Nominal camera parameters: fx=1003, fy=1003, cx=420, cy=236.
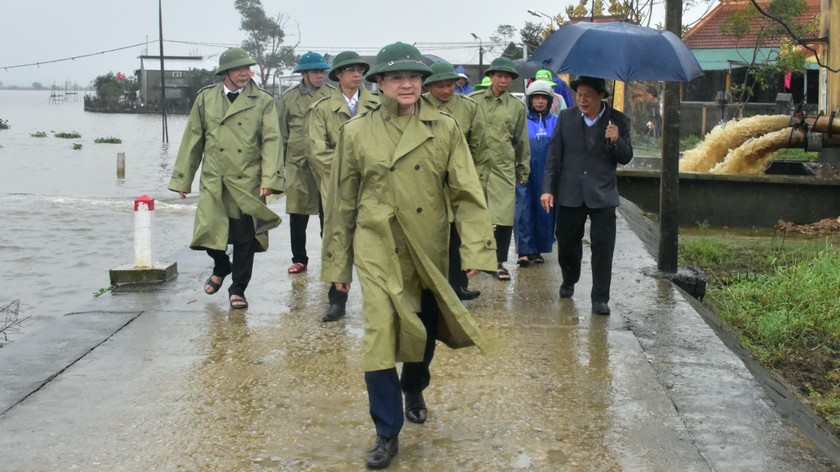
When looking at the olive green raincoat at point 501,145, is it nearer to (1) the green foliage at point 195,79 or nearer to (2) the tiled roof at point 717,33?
(2) the tiled roof at point 717,33

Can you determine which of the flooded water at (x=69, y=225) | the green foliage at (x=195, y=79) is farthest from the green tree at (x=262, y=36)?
the flooded water at (x=69, y=225)

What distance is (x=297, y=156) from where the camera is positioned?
838 cm

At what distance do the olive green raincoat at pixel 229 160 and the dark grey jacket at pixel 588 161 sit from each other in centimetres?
205

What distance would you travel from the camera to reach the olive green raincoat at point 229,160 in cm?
720

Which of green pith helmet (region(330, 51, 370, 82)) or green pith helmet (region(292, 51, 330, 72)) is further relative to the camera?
green pith helmet (region(292, 51, 330, 72))

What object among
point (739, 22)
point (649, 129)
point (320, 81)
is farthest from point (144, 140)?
point (320, 81)

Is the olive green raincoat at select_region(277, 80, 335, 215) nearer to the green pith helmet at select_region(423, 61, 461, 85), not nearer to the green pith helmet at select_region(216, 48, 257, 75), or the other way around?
the green pith helmet at select_region(216, 48, 257, 75)

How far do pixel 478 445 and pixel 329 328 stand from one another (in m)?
2.33

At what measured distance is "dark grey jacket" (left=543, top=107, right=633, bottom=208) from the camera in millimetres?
7035

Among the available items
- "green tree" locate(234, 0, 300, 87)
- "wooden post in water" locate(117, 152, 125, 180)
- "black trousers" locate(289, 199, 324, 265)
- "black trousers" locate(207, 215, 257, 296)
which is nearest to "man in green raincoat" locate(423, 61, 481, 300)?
"black trousers" locate(207, 215, 257, 296)

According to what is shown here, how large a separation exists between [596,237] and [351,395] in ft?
8.42

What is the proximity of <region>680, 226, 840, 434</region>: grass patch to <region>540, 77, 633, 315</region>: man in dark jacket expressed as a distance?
1393mm

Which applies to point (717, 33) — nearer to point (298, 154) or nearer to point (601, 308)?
point (298, 154)

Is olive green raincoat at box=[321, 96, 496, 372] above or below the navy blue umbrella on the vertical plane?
below
